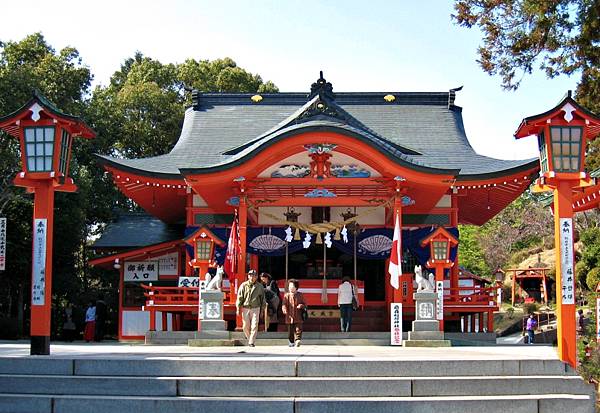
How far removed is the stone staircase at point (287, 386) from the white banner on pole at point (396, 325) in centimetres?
552

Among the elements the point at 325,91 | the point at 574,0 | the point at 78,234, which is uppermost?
the point at 574,0

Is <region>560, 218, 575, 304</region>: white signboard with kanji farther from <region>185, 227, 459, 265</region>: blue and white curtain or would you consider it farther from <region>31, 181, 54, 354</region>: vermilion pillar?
<region>31, 181, 54, 354</region>: vermilion pillar

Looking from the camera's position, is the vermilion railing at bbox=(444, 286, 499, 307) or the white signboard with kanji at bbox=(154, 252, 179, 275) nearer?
the vermilion railing at bbox=(444, 286, 499, 307)

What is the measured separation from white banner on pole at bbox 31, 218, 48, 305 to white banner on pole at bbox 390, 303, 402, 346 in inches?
266

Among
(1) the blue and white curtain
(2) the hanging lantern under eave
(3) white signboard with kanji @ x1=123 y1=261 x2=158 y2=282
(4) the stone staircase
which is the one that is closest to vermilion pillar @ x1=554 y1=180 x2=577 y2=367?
(4) the stone staircase

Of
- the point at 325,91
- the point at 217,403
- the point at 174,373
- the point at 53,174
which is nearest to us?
the point at 217,403

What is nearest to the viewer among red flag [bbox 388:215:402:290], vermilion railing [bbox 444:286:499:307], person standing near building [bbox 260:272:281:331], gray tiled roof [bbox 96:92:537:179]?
red flag [bbox 388:215:402:290]

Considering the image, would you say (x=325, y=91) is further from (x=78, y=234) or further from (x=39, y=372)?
(x=78, y=234)

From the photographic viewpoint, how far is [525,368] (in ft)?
32.2

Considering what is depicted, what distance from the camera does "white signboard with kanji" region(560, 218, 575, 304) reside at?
1143 cm

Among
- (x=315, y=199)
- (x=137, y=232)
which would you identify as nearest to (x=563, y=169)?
(x=315, y=199)

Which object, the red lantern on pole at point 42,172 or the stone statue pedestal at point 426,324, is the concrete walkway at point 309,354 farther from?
the stone statue pedestal at point 426,324

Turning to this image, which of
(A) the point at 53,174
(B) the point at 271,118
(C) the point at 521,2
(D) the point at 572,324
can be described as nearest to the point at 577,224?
(B) the point at 271,118

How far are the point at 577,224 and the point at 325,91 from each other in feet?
84.1
